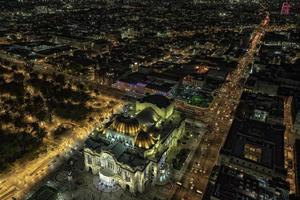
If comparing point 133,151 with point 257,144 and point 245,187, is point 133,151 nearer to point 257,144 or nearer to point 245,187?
point 245,187

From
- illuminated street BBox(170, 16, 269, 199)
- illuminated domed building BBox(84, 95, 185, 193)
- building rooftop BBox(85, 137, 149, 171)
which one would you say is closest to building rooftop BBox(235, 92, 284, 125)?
illuminated street BBox(170, 16, 269, 199)

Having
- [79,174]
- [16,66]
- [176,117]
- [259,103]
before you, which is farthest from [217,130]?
[16,66]

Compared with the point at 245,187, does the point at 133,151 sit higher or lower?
higher

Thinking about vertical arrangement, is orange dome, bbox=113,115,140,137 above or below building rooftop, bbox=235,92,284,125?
above

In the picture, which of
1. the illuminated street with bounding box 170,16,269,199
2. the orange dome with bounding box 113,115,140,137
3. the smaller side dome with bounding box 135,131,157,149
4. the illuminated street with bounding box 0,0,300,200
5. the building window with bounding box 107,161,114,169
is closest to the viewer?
the illuminated street with bounding box 0,0,300,200

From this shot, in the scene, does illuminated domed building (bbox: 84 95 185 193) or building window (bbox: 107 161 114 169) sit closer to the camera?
illuminated domed building (bbox: 84 95 185 193)

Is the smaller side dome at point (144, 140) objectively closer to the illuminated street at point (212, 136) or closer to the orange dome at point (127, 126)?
the orange dome at point (127, 126)

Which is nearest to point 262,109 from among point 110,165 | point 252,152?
point 252,152

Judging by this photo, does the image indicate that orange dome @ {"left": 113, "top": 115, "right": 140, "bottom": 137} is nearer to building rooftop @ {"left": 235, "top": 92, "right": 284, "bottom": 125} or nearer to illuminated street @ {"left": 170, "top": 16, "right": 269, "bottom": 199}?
illuminated street @ {"left": 170, "top": 16, "right": 269, "bottom": 199}
